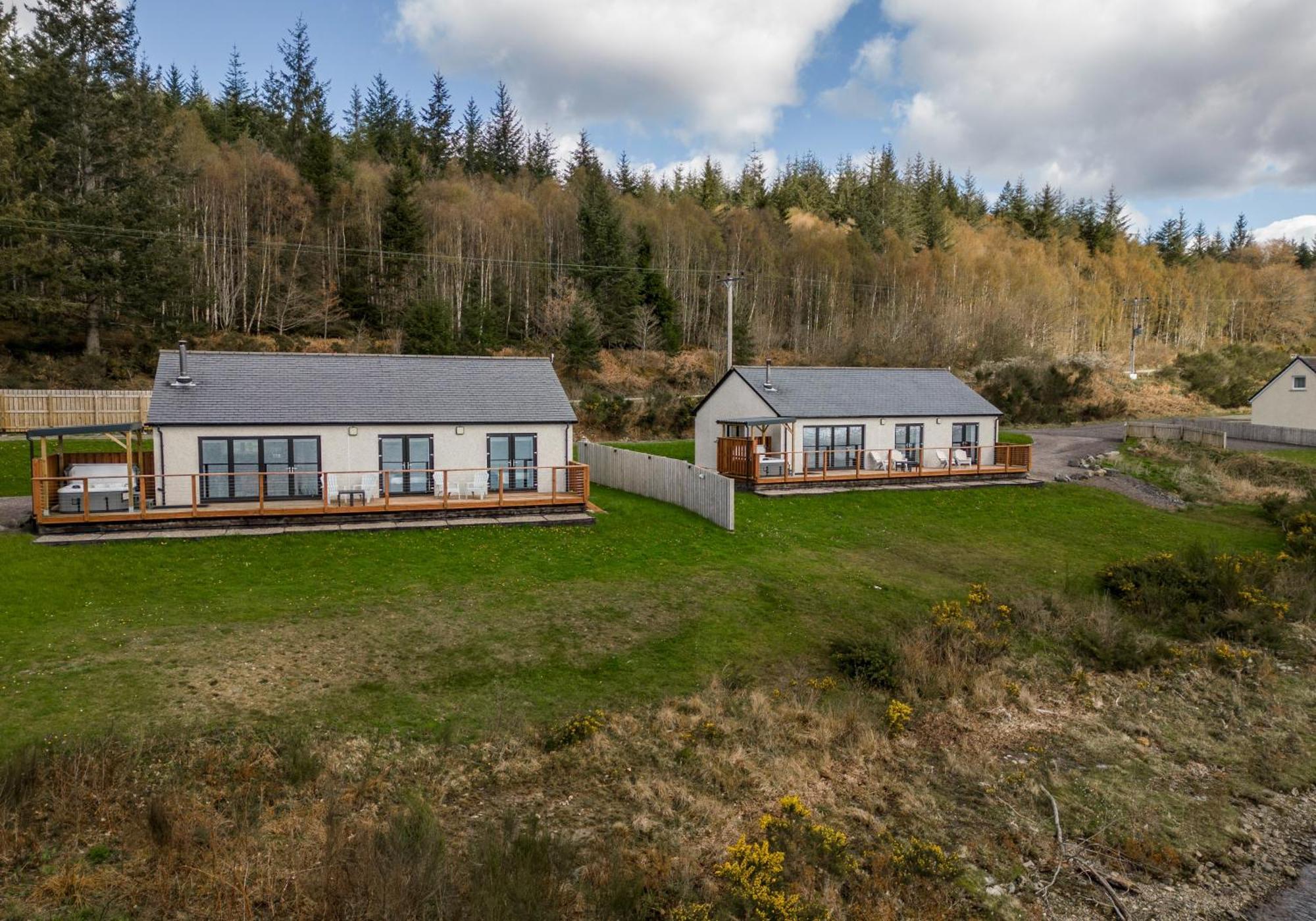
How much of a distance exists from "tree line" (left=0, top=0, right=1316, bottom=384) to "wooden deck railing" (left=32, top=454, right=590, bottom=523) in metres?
21.0

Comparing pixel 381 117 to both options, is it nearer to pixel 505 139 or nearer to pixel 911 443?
pixel 505 139

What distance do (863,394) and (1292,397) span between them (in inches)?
1071

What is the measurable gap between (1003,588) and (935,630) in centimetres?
402

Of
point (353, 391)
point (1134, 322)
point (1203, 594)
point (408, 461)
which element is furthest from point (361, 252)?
point (1134, 322)

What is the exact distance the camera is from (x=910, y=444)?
28328mm

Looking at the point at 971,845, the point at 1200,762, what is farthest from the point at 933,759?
the point at 1200,762

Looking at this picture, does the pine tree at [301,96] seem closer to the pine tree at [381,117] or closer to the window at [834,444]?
the pine tree at [381,117]

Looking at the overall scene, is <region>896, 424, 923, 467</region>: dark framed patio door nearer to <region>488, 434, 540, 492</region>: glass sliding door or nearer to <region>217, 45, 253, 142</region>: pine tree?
<region>488, 434, 540, 492</region>: glass sliding door

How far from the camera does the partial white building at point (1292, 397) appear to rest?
38.9 metres

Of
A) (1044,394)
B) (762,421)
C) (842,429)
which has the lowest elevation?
(842,429)

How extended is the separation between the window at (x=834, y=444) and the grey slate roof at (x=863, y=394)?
54 centimetres

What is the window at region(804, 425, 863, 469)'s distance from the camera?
1063 inches

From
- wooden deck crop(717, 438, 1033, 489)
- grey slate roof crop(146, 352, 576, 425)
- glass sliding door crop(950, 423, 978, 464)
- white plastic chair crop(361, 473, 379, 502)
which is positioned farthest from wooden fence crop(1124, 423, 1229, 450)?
white plastic chair crop(361, 473, 379, 502)

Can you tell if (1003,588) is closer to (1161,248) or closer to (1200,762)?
(1200,762)
